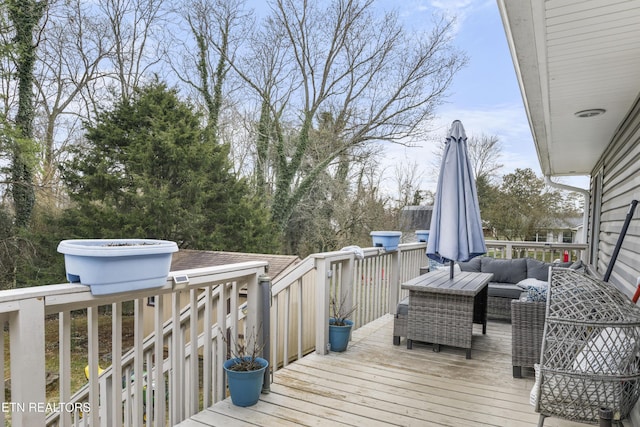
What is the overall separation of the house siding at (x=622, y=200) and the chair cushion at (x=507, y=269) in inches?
35.0

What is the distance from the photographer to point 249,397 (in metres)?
2.62

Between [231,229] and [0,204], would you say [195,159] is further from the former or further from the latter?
[0,204]

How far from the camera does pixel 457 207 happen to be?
3.86 metres

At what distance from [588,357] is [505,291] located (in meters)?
3.16

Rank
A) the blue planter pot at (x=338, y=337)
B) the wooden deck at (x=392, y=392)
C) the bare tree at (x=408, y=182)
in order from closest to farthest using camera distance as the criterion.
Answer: the wooden deck at (x=392, y=392) → the blue planter pot at (x=338, y=337) → the bare tree at (x=408, y=182)

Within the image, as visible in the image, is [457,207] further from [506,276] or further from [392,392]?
[506,276]

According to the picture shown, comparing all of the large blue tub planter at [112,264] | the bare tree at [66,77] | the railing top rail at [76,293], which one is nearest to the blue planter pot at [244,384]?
the railing top rail at [76,293]

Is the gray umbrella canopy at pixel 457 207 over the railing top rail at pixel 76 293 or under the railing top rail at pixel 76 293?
over

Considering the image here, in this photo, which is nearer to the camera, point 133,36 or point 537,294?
point 537,294

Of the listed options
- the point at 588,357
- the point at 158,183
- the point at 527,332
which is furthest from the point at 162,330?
the point at 158,183

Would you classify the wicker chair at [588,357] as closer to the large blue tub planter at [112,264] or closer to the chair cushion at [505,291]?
the large blue tub planter at [112,264]

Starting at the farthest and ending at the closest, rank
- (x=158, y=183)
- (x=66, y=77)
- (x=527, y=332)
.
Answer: (x=66, y=77), (x=158, y=183), (x=527, y=332)

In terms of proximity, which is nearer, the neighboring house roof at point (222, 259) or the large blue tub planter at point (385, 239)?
the large blue tub planter at point (385, 239)

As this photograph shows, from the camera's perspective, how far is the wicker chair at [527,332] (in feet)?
10.3
